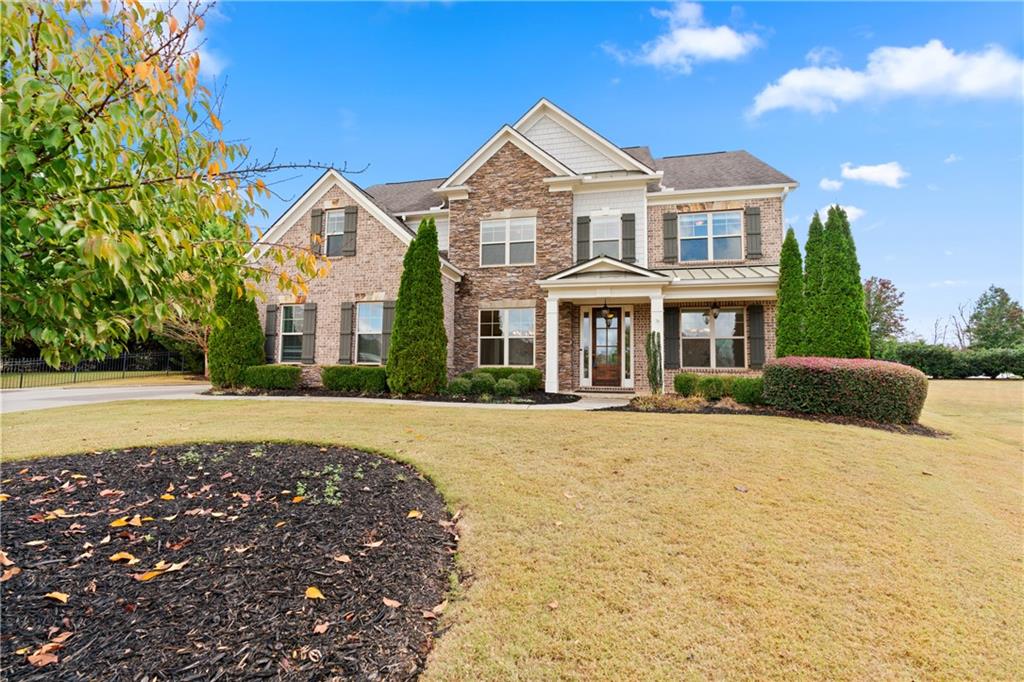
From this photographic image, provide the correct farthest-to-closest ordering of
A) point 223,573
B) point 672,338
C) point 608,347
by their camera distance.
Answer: point 608,347 → point 672,338 → point 223,573

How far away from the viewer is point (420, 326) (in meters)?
12.8

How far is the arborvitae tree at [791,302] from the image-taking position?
1221 centimetres

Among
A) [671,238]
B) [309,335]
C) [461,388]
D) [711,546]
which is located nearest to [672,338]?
[671,238]

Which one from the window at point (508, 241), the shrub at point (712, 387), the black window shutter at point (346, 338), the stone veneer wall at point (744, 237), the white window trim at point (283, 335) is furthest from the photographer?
the window at point (508, 241)

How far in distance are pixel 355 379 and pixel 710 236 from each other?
12512 mm

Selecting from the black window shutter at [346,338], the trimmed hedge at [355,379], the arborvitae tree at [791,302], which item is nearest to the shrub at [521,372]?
the trimmed hedge at [355,379]

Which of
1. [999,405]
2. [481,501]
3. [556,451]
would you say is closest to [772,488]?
[556,451]

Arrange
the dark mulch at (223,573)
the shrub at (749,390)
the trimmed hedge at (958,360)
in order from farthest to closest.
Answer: the trimmed hedge at (958,360), the shrub at (749,390), the dark mulch at (223,573)

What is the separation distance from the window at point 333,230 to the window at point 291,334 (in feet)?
7.58

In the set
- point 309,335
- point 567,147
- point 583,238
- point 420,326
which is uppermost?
point 567,147

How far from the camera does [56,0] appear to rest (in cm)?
229

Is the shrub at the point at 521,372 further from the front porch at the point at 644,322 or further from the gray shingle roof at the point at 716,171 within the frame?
the gray shingle roof at the point at 716,171

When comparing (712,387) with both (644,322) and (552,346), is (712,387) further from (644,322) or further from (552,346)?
(552,346)

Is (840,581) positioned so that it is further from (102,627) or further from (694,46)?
(694,46)
